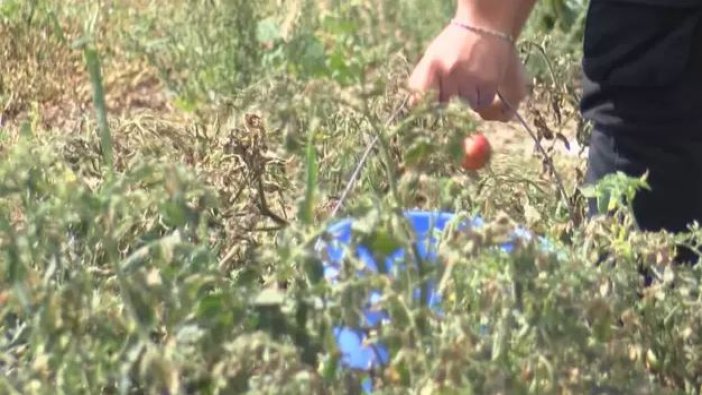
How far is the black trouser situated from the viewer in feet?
6.65

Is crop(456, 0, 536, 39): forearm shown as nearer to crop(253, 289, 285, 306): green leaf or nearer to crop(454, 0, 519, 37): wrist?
crop(454, 0, 519, 37): wrist

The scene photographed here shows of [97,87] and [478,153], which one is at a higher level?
[97,87]

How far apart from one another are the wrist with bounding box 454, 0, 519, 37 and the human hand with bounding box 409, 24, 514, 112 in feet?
0.05

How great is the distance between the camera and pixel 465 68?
→ 1.73 meters

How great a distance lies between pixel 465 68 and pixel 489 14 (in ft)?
0.28

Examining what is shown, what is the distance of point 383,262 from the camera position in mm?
1117

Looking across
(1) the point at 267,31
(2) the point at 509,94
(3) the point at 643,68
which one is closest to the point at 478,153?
(2) the point at 509,94

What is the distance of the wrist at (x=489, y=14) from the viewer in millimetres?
1768

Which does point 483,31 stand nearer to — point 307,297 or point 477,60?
point 477,60

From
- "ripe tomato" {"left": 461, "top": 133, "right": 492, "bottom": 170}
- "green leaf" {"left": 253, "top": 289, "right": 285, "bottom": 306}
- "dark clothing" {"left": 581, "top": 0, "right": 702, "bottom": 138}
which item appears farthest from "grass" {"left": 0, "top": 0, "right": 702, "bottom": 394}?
"dark clothing" {"left": 581, "top": 0, "right": 702, "bottom": 138}

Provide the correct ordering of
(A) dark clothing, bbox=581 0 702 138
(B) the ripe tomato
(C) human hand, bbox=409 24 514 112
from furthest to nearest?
(A) dark clothing, bbox=581 0 702 138 < (B) the ripe tomato < (C) human hand, bbox=409 24 514 112

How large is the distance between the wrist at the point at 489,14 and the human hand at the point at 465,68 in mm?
16

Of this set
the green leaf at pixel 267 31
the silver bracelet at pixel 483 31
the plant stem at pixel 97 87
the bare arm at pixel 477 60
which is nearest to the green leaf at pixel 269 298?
the plant stem at pixel 97 87

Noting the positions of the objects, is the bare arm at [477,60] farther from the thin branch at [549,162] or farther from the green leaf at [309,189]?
the green leaf at [309,189]
